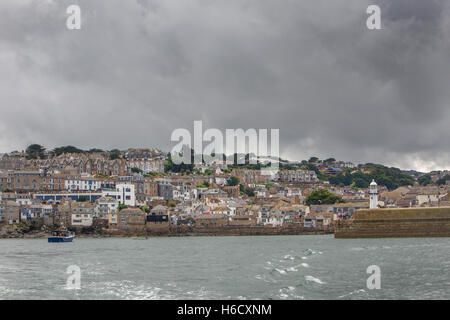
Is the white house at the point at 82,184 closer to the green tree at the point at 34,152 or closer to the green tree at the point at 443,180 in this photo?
the green tree at the point at 34,152

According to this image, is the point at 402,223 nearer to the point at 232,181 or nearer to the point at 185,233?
the point at 185,233

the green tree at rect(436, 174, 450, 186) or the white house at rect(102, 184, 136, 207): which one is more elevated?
the green tree at rect(436, 174, 450, 186)

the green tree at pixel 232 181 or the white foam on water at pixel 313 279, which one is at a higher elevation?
the green tree at pixel 232 181

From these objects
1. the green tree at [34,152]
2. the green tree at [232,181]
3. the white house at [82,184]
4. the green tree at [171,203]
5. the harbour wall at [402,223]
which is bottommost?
the harbour wall at [402,223]

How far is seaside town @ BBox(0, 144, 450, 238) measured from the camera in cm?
9844

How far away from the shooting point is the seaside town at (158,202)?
98.4 meters

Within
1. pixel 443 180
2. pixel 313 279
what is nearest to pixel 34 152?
pixel 443 180

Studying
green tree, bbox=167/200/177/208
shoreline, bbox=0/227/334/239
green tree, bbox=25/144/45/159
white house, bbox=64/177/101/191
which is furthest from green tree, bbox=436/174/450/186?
green tree, bbox=25/144/45/159

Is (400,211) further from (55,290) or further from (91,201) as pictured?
(91,201)

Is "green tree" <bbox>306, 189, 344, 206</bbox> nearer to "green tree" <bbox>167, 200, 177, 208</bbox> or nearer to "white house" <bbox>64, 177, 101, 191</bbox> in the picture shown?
"green tree" <bbox>167, 200, 177, 208</bbox>

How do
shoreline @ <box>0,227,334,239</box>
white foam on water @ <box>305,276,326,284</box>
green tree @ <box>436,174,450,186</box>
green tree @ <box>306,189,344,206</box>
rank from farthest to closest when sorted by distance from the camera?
1. green tree @ <box>436,174,450,186</box>
2. green tree @ <box>306,189,344,206</box>
3. shoreline @ <box>0,227,334,239</box>
4. white foam on water @ <box>305,276,326,284</box>

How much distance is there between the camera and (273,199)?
126688 millimetres

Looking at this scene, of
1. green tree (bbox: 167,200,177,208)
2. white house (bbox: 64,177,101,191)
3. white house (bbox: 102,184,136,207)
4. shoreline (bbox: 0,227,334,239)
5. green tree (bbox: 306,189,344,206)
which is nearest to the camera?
shoreline (bbox: 0,227,334,239)

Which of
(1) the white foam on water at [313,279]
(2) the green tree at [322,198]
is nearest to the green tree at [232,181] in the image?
(2) the green tree at [322,198]
